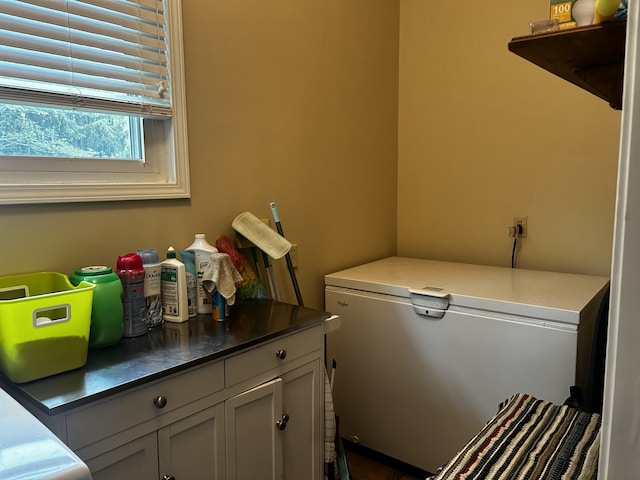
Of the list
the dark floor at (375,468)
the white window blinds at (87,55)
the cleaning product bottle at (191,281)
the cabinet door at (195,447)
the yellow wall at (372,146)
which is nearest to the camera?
the cabinet door at (195,447)

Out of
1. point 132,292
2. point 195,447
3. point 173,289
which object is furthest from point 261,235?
point 195,447

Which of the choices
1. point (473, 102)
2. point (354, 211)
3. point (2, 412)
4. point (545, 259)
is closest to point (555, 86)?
point (473, 102)

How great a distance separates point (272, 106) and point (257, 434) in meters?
1.27

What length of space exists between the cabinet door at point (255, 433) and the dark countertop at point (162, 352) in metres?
0.16

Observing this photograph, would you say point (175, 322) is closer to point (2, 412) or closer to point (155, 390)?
point (155, 390)

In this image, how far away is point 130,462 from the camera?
1.12 metres

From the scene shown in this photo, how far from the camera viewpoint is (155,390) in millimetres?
1155

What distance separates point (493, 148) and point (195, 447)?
197 centimetres

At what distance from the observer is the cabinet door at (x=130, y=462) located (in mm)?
1067

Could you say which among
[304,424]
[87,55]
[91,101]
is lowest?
[304,424]

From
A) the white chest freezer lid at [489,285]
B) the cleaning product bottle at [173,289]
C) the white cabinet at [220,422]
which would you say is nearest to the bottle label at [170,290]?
the cleaning product bottle at [173,289]

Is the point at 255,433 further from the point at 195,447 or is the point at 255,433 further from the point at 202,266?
the point at 202,266

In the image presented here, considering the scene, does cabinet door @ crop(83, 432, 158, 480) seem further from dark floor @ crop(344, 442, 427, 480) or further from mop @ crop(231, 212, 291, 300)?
dark floor @ crop(344, 442, 427, 480)

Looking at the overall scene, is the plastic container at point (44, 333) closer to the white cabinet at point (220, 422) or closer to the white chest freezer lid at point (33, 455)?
the white cabinet at point (220, 422)
